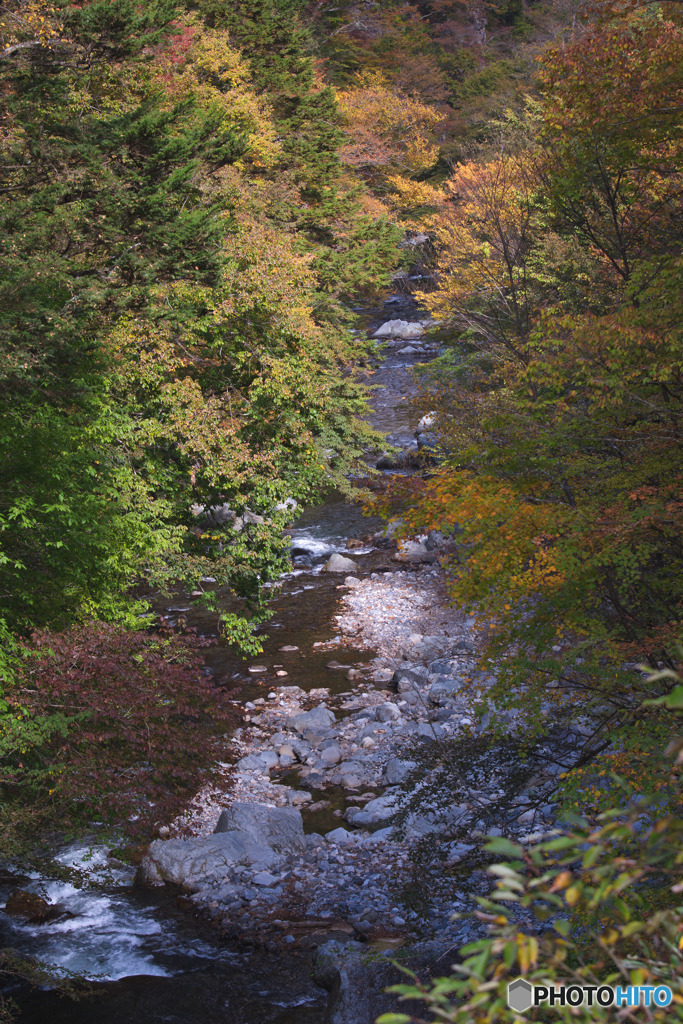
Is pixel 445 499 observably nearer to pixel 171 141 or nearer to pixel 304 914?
pixel 304 914

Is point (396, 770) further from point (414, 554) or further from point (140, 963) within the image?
point (414, 554)

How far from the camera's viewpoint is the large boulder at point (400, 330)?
127 ft

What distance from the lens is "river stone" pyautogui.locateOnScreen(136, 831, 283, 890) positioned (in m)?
9.79

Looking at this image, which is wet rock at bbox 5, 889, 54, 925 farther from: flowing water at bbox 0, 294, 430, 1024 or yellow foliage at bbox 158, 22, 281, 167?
yellow foliage at bbox 158, 22, 281, 167

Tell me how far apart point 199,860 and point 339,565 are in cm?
1088

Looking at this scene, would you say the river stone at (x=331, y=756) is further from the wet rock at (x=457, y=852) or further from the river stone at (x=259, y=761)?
Result: the wet rock at (x=457, y=852)

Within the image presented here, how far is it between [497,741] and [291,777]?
536 centimetres

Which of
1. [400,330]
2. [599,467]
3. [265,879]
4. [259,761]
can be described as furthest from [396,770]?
[400,330]

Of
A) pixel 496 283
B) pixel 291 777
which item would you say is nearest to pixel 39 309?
pixel 291 777

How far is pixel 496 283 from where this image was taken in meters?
18.8

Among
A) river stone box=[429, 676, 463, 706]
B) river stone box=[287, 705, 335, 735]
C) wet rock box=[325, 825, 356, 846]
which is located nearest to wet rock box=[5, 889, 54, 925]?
wet rock box=[325, 825, 356, 846]

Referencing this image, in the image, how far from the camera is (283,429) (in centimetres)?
1441

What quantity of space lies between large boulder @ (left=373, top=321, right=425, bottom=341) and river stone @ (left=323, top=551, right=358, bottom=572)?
21.1 meters

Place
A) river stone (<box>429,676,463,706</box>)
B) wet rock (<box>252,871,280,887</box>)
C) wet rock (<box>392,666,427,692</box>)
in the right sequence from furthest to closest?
wet rock (<box>392,666,427,692</box>), river stone (<box>429,676,463,706</box>), wet rock (<box>252,871,280,887</box>)
